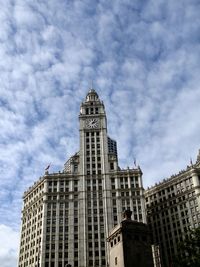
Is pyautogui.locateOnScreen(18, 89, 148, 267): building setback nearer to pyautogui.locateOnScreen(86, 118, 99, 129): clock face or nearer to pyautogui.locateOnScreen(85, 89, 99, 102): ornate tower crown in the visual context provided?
pyautogui.locateOnScreen(86, 118, 99, 129): clock face

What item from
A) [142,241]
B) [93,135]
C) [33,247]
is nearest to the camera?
[142,241]

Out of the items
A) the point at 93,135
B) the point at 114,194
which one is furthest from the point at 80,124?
the point at 114,194

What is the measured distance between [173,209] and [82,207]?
128 feet

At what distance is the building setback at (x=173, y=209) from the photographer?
5581 inches

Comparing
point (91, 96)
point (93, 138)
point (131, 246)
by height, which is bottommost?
point (131, 246)

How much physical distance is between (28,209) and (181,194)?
66.1 metres

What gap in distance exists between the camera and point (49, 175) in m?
150

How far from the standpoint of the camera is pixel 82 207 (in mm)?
141000

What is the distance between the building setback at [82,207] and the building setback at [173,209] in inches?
659

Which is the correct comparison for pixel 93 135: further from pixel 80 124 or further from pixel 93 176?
pixel 93 176

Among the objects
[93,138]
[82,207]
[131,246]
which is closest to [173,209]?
[82,207]

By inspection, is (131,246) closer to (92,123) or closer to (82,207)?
(82,207)

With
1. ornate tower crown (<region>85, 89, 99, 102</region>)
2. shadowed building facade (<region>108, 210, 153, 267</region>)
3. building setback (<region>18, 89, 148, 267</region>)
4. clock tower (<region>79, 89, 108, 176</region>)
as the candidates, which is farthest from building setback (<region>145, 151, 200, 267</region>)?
shadowed building facade (<region>108, 210, 153, 267</region>)

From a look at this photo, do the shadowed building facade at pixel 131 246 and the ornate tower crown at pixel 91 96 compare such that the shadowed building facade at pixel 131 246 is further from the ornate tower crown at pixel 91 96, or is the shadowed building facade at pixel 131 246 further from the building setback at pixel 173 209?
the ornate tower crown at pixel 91 96
